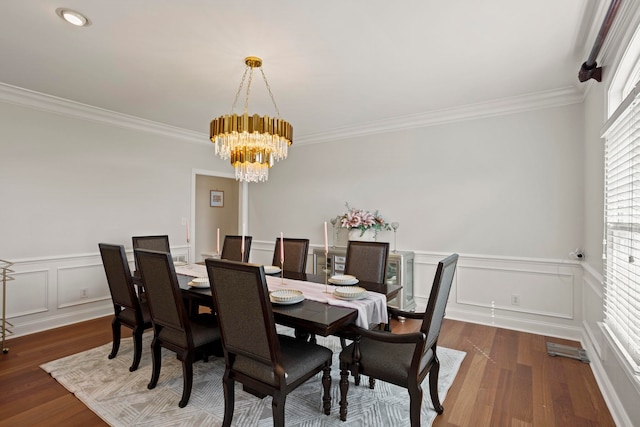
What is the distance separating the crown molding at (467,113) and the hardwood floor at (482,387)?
2.46 meters

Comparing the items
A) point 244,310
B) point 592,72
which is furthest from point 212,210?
point 592,72

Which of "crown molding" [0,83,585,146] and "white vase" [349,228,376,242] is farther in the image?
"white vase" [349,228,376,242]

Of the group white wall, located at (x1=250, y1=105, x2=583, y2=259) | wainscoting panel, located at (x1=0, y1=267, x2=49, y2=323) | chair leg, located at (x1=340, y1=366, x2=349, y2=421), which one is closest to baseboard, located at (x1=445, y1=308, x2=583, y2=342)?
white wall, located at (x1=250, y1=105, x2=583, y2=259)

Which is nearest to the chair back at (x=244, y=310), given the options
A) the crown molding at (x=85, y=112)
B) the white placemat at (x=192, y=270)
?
the white placemat at (x=192, y=270)

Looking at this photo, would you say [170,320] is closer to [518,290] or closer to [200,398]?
[200,398]

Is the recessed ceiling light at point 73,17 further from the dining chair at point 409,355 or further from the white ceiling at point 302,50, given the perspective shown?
the dining chair at point 409,355

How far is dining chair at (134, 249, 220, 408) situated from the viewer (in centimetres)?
210

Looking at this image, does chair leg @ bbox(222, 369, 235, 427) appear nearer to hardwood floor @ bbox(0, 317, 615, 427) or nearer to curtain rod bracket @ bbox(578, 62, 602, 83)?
hardwood floor @ bbox(0, 317, 615, 427)

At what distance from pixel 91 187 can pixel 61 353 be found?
75.3 inches

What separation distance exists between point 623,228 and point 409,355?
155 cm

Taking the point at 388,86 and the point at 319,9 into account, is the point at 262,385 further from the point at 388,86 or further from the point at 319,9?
the point at 388,86

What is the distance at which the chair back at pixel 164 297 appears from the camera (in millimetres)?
2086

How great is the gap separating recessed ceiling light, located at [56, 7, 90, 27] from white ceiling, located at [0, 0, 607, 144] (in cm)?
4

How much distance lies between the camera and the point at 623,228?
6.61 ft
